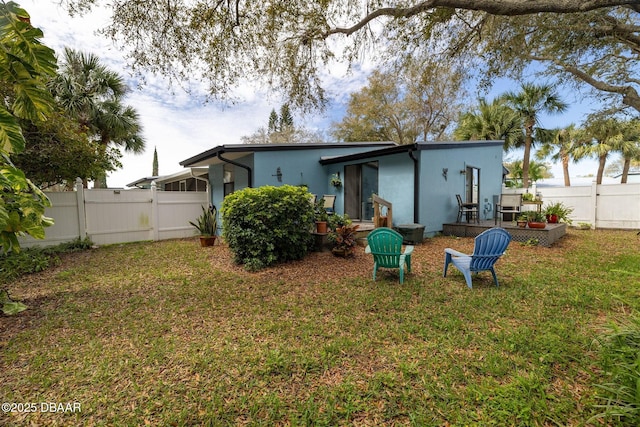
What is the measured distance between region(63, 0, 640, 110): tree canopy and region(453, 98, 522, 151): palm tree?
789 cm

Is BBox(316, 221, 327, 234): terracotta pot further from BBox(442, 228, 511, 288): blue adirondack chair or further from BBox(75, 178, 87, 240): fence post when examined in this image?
BBox(75, 178, 87, 240): fence post

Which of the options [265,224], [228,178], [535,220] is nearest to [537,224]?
[535,220]

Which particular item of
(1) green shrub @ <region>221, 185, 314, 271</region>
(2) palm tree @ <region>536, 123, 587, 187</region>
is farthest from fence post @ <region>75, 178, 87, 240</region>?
(2) palm tree @ <region>536, 123, 587, 187</region>

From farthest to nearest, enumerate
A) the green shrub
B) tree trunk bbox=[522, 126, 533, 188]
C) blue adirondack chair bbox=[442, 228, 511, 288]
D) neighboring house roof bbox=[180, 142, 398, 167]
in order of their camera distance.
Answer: tree trunk bbox=[522, 126, 533, 188] → neighboring house roof bbox=[180, 142, 398, 167] → the green shrub → blue adirondack chair bbox=[442, 228, 511, 288]

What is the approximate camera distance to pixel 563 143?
60.7ft

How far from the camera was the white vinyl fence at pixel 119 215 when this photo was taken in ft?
24.5

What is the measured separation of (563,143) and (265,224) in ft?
76.3

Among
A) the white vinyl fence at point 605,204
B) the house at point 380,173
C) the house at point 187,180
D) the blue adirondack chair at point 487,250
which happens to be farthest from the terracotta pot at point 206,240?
the white vinyl fence at point 605,204

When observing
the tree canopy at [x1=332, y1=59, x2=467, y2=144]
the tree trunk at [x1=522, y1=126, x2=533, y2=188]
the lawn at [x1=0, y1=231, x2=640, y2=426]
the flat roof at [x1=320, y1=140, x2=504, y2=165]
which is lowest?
the lawn at [x1=0, y1=231, x2=640, y2=426]

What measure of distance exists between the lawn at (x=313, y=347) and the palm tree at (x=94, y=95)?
30.6 ft

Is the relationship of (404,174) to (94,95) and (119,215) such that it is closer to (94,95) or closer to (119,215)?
(119,215)

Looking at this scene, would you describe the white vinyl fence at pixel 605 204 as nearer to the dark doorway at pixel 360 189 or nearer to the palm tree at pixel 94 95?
the dark doorway at pixel 360 189

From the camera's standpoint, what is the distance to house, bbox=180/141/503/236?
8.20 m

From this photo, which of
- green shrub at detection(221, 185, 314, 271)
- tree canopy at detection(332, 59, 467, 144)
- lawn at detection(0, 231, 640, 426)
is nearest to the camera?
lawn at detection(0, 231, 640, 426)
